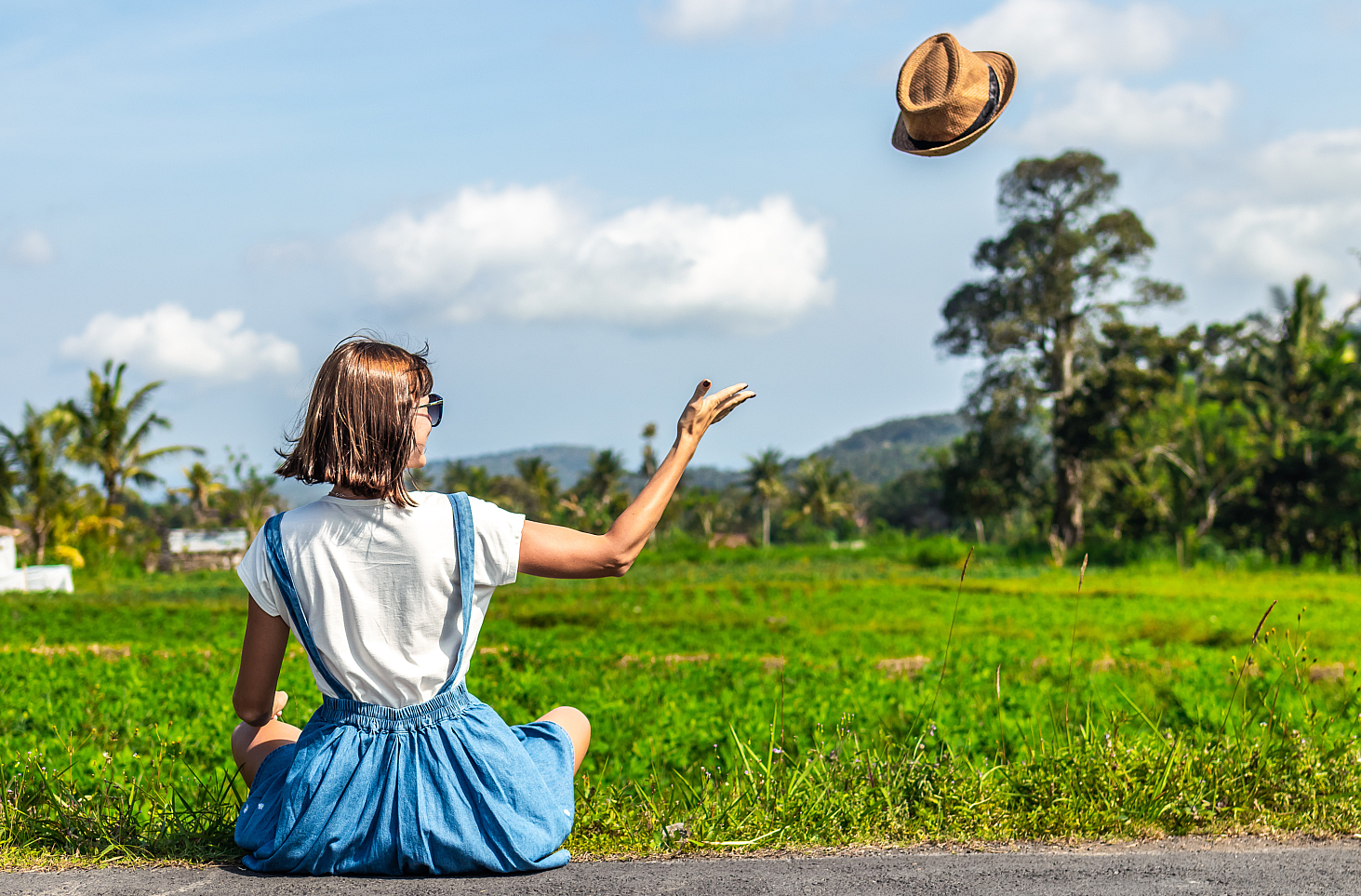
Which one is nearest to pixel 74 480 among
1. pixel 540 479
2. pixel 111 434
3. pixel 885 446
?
pixel 111 434

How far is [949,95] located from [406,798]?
2.13 m

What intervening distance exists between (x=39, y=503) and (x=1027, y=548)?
29.3 m

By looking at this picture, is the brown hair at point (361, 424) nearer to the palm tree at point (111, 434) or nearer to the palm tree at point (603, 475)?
the palm tree at point (111, 434)

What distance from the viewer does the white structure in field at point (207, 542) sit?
129 ft

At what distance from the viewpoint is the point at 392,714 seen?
2.56m

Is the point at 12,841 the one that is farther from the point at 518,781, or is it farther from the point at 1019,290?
the point at 1019,290

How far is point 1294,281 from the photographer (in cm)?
3142

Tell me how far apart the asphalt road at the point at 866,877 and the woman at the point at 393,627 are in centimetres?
8

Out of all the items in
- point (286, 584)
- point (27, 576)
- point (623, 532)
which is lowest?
point (27, 576)

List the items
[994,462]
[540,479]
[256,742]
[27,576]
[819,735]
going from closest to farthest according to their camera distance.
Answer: [256,742] < [819,735] < [27,576] < [994,462] < [540,479]

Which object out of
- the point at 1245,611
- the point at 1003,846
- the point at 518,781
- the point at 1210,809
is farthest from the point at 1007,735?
the point at 1245,611

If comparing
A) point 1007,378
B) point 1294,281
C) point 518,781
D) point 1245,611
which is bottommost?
point 1245,611

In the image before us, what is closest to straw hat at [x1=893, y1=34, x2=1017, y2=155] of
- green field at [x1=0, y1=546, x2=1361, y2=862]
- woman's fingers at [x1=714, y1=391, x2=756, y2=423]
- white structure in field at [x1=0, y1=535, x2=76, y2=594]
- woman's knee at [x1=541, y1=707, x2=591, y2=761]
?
woman's fingers at [x1=714, y1=391, x2=756, y2=423]

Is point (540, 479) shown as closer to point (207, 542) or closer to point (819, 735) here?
point (207, 542)
